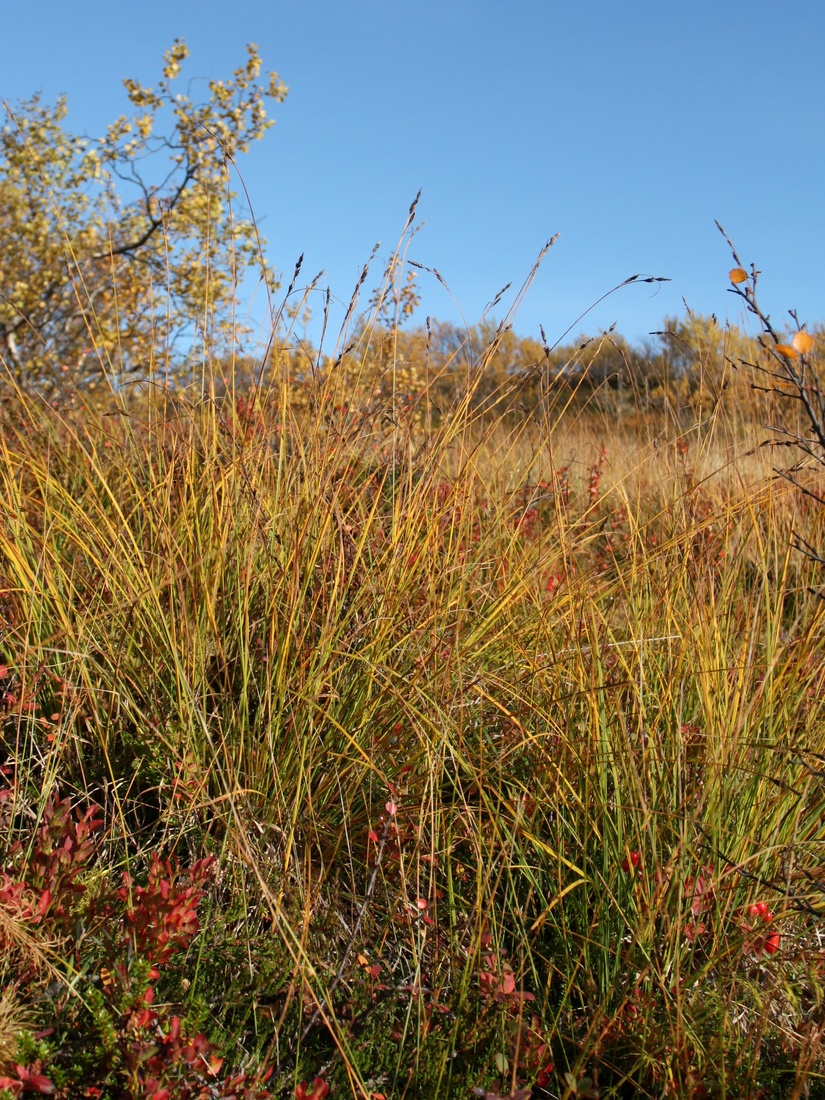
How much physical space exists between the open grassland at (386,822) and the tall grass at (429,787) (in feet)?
0.04

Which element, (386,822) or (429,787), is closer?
(386,822)

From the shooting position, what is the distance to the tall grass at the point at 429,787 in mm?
1574

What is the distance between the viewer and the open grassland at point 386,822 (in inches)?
60.2

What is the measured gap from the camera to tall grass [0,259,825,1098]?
5.16ft

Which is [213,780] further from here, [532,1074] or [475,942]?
[532,1074]

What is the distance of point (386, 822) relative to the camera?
1709mm

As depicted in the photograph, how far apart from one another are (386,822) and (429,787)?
0.21m

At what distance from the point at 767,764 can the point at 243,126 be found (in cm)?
763

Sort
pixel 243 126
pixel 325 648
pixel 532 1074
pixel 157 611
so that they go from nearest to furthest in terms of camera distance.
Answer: pixel 532 1074, pixel 325 648, pixel 157 611, pixel 243 126

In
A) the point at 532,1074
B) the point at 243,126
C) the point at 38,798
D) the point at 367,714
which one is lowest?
the point at 532,1074

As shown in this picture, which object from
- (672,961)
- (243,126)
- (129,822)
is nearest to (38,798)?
(129,822)

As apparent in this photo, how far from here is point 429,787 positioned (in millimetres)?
1896

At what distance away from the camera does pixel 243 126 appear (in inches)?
312

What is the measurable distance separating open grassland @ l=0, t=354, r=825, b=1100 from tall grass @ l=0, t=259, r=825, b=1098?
0.01 metres
